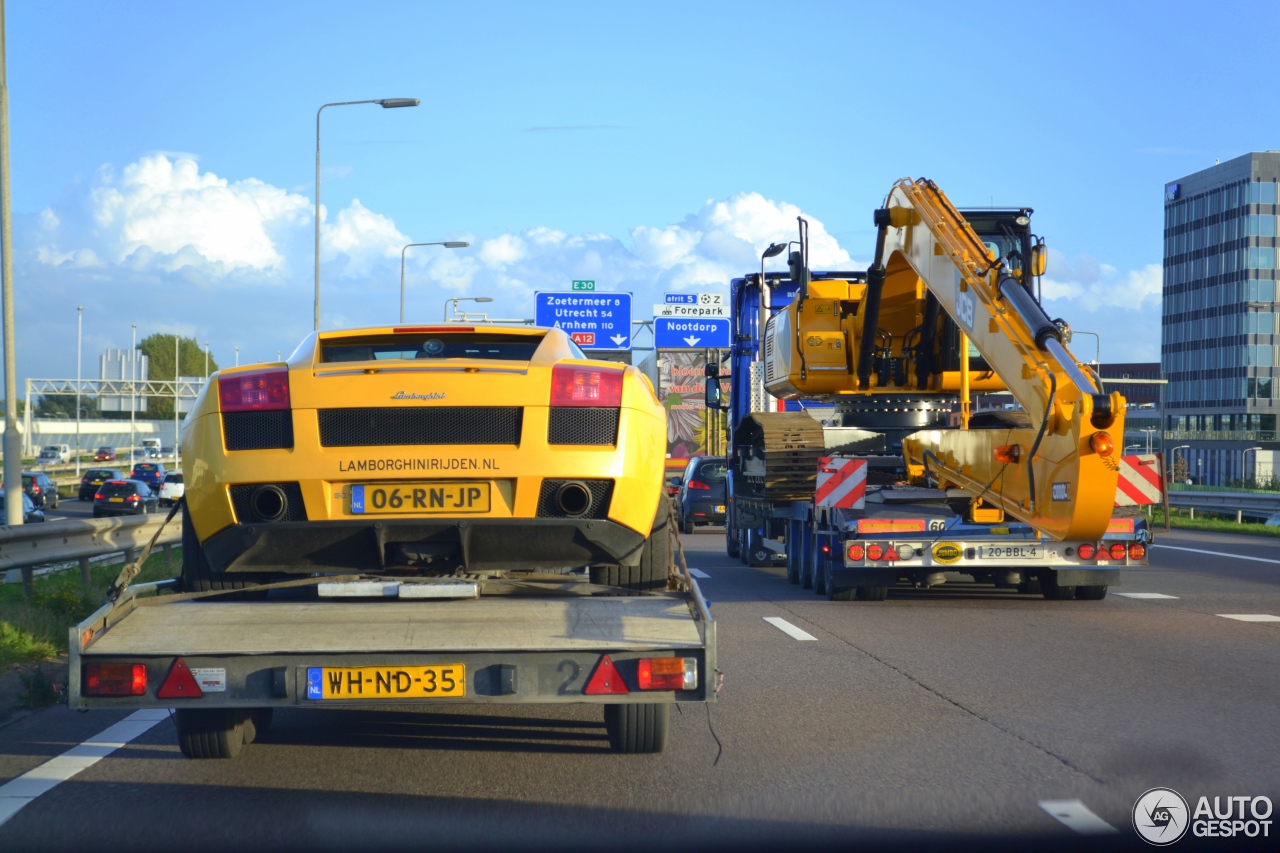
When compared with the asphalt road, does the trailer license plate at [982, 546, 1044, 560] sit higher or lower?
higher

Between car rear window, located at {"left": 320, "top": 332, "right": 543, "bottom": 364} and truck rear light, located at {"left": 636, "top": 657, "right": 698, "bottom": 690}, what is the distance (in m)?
1.78

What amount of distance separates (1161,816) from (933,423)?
418 inches

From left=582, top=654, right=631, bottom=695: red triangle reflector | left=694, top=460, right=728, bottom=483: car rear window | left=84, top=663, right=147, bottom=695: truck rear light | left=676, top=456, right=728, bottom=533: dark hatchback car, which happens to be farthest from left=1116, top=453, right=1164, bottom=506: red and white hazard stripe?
left=676, top=456, right=728, bottom=533: dark hatchback car

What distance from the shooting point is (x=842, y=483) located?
45.6 feet

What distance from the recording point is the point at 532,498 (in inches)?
235

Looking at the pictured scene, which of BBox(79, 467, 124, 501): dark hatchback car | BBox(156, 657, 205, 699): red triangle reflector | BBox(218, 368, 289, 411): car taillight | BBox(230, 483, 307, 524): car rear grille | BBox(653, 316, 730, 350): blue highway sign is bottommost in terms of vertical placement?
BBox(79, 467, 124, 501): dark hatchback car

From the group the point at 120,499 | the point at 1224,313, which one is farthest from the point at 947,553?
the point at 1224,313

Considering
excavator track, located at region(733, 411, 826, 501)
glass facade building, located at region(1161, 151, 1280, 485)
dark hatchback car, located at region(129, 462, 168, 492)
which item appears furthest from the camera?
glass facade building, located at region(1161, 151, 1280, 485)

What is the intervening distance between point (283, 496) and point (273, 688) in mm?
1017

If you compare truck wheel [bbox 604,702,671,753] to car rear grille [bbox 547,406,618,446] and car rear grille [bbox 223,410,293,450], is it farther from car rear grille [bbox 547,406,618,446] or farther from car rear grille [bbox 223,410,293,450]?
car rear grille [bbox 223,410,293,450]

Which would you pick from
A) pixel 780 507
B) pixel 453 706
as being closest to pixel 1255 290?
pixel 780 507

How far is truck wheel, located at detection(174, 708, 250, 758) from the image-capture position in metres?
6.16

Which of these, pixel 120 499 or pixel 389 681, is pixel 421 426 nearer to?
pixel 389 681

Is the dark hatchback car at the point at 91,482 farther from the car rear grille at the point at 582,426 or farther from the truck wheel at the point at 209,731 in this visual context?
the car rear grille at the point at 582,426
